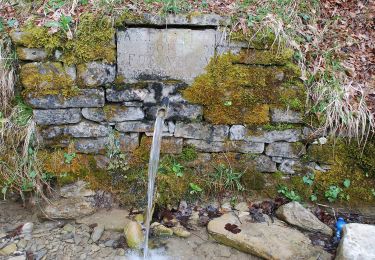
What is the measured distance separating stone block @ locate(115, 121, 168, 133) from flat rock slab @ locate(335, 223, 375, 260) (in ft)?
5.75

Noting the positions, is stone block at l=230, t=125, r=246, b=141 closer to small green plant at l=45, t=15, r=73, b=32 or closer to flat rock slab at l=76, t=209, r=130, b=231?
flat rock slab at l=76, t=209, r=130, b=231

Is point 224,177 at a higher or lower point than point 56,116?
lower

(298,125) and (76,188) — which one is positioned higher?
(298,125)

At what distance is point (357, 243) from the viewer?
8.35 feet

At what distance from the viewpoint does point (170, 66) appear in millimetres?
3006

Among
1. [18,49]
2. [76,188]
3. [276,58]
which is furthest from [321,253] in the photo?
[18,49]

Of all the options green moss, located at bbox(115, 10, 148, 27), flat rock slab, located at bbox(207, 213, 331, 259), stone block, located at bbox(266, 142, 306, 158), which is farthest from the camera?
stone block, located at bbox(266, 142, 306, 158)

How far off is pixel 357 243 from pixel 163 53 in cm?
218

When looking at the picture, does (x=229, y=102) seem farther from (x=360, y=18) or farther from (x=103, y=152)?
(x=360, y=18)

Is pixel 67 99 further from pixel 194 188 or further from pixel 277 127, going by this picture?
pixel 277 127

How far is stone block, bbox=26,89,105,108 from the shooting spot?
2.95 m

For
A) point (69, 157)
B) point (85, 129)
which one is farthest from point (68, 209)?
point (85, 129)

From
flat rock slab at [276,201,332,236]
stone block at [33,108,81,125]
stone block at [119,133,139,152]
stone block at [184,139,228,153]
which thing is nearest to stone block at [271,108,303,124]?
stone block at [184,139,228,153]

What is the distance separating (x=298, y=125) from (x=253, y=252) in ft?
3.99
